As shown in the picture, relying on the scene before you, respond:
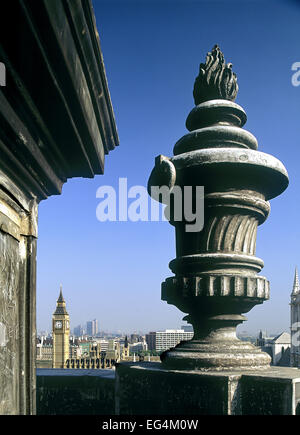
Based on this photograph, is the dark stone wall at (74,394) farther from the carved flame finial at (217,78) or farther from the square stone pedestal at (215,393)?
the carved flame finial at (217,78)

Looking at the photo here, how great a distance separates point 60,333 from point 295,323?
42.5 m

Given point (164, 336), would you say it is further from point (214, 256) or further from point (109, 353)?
point (214, 256)

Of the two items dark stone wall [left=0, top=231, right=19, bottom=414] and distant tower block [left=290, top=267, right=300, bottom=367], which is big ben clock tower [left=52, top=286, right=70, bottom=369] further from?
dark stone wall [left=0, top=231, right=19, bottom=414]

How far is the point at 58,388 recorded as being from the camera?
3055 millimetres

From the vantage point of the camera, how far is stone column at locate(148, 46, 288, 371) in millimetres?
2508

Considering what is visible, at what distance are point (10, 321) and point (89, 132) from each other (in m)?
0.90

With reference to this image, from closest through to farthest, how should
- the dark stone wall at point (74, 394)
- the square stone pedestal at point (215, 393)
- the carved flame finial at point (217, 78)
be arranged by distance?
1. the square stone pedestal at point (215, 393)
2. the dark stone wall at point (74, 394)
3. the carved flame finial at point (217, 78)

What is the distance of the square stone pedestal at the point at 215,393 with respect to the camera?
2051 millimetres

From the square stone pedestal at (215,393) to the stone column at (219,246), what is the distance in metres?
0.21

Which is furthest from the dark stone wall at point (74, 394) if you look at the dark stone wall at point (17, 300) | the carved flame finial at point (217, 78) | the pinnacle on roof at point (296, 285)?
the pinnacle on roof at point (296, 285)

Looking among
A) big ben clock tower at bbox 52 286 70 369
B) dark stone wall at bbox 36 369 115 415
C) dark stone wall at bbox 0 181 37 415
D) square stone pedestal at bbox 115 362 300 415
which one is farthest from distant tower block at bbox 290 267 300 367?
dark stone wall at bbox 0 181 37 415

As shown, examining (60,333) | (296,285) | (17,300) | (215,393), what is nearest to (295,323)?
(296,285)

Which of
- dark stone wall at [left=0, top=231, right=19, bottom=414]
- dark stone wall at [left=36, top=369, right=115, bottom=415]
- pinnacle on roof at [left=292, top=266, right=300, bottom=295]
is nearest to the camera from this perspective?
dark stone wall at [left=0, top=231, right=19, bottom=414]

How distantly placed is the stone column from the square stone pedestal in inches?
8.4
